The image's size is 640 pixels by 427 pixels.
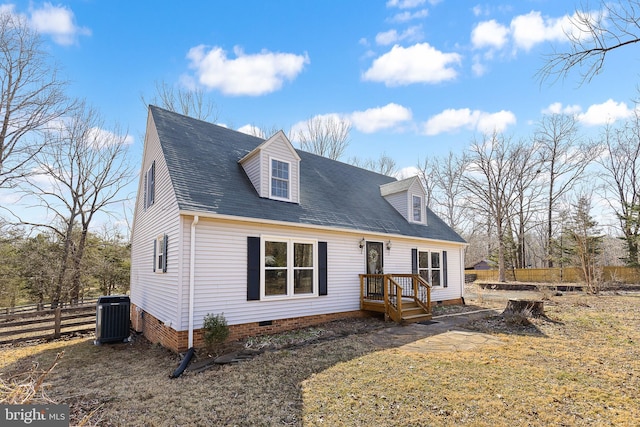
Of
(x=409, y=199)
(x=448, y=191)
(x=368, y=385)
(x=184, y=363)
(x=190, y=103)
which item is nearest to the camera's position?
(x=368, y=385)

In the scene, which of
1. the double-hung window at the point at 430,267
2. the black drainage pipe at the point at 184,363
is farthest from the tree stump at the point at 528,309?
the black drainage pipe at the point at 184,363

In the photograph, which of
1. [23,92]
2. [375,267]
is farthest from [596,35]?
[23,92]

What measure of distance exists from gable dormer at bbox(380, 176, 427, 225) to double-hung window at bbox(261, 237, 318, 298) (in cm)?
590

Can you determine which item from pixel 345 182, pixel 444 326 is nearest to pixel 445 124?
pixel 345 182

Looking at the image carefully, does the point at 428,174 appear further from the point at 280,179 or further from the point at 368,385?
the point at 368,385

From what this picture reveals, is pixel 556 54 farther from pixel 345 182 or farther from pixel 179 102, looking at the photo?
pixel 179 102

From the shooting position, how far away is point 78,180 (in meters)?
18.5

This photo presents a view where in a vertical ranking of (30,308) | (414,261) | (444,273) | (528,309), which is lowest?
(30,308)

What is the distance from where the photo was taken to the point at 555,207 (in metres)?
30.6

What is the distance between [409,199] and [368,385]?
9.93 meters

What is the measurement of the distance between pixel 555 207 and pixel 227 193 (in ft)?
108

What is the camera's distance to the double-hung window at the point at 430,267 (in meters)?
13.1

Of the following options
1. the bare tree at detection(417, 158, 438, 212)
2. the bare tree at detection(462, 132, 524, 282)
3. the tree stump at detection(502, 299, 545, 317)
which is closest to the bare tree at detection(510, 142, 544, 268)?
the bare tree at detection(462, 132, 524, 282)

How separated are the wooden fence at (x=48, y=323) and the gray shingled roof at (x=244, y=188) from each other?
6.32 meters
